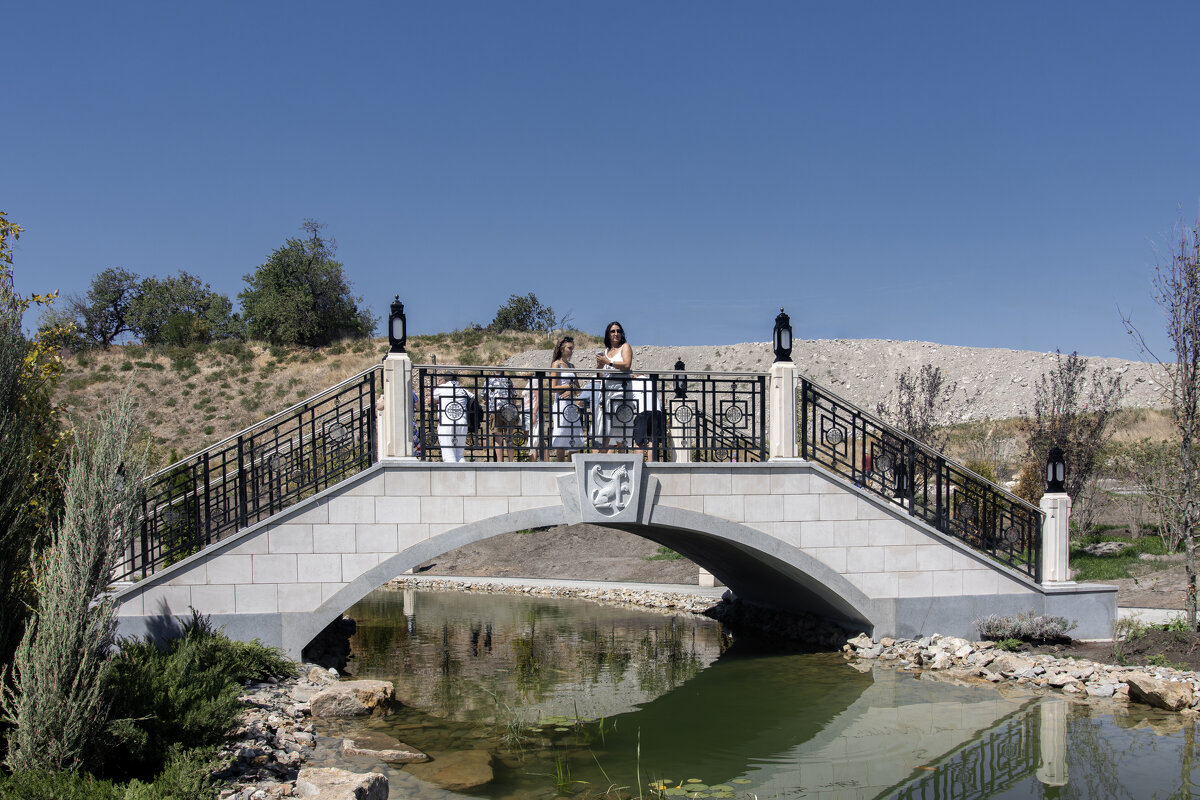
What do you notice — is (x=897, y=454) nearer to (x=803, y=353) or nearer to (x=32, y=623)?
(x=32, y=623)

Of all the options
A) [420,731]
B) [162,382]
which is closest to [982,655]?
[420,731]

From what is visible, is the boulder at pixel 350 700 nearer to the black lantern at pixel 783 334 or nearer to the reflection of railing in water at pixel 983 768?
the reflection of railing in water at pixel 983 768

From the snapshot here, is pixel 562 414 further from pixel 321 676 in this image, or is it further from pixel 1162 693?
pixel 1162 693

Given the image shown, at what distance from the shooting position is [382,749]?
792 centimetres

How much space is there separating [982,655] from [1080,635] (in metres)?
1.83

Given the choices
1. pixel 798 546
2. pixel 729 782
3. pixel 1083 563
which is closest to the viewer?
pixel 729 782

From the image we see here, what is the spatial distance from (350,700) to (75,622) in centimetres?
444

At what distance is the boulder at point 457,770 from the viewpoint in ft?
23.9

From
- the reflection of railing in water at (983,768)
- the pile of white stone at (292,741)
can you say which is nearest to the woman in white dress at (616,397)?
the pile of white stone at (292,741)

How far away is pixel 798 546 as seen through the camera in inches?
456

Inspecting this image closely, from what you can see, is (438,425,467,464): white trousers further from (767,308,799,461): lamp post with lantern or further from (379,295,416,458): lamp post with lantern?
(767,308,799,461): lamp post with lantern

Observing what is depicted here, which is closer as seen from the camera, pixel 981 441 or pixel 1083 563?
pixel 1083 563

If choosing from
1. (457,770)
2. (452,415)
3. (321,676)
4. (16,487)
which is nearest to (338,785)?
(457,770)

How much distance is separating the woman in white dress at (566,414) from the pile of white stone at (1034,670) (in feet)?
16.1
